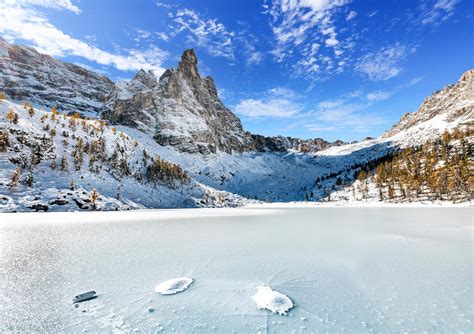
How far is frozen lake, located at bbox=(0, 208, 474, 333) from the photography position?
823cm

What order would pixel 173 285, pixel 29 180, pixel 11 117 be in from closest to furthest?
pixel 173 285 < pixel 29 180 < pixel 11 117

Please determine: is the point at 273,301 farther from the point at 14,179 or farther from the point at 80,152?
the point at 80,152

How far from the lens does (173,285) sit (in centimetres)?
1149

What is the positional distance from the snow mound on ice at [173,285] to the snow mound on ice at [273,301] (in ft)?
11.0

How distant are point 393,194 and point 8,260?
432 ft

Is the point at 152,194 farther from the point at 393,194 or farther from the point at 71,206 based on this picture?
the point at 393,194

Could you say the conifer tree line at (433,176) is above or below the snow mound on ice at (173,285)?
above

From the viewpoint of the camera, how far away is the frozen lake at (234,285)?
27.0 ft

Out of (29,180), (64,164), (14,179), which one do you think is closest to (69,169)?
(64,164)

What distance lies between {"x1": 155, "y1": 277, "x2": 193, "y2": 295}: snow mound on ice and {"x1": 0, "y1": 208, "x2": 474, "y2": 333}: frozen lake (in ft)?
1.19

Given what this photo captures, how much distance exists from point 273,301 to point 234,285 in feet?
8.21

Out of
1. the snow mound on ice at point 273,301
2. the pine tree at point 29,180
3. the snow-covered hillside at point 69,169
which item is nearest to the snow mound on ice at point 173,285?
the snow mound on ice at point 273,301

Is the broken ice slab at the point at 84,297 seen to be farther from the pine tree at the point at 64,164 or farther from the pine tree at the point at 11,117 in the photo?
the pine tree at the point at 11,117

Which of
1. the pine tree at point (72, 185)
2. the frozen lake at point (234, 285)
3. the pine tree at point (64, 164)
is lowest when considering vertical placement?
the frozen lake at point (234, 285)
